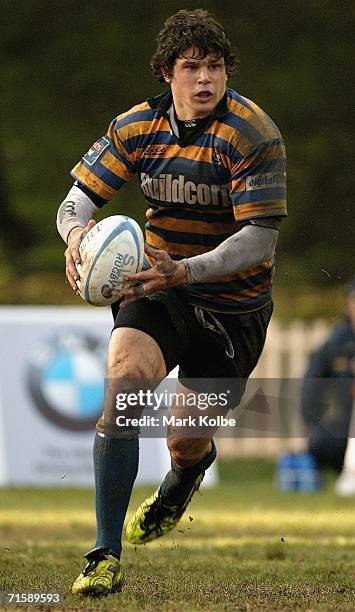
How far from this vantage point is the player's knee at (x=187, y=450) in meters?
5.39

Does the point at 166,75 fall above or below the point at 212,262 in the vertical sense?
above

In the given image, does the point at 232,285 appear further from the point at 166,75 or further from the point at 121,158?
the point at 166,75

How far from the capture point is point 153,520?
5648mm

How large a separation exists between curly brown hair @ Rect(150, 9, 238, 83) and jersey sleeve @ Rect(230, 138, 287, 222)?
0.39 metres

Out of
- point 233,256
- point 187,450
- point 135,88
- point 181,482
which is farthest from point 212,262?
point 135,88

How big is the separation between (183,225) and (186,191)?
0.53 ft

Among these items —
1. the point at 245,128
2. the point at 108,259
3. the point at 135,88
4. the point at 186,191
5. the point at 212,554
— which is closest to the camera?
the point at 108,259

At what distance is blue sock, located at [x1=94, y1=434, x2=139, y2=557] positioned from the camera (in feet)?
15.5

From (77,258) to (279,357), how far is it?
9.26m

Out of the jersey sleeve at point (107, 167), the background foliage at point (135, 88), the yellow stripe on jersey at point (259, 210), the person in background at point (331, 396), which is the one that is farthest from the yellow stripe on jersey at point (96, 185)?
the background foliage at point (135, 88)

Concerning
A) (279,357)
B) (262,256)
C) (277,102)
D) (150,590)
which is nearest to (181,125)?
(262,256)

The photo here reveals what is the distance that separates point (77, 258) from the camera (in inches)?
184

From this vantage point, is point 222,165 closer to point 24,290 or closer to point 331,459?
point 331,459

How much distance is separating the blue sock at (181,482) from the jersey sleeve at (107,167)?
1.22 metres
